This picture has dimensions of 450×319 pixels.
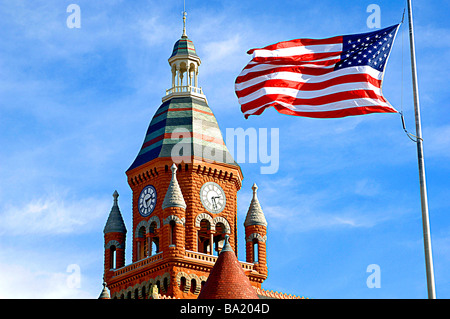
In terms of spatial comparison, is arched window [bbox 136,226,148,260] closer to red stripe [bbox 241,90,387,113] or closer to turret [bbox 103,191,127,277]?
turret [bbox 103,191,127,277]

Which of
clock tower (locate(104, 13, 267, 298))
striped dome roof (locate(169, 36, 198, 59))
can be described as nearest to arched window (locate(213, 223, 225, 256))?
clock tower (locate(104, 13, 267, 298))

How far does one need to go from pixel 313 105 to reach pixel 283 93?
139 centimetres

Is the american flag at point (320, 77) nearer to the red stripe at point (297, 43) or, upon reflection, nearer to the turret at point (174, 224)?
the red stripe at point (297, 43)

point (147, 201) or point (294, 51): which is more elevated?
point (147, 201)

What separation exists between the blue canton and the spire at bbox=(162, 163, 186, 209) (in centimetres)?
3835

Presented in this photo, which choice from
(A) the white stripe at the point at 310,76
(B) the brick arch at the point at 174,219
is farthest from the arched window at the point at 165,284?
(A) the white stripe at the point at 310,76

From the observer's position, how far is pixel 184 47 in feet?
297

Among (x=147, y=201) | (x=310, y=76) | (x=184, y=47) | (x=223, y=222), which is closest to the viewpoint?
(x=310, y=76)

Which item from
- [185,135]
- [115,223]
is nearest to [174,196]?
[185,135]

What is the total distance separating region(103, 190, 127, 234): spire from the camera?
279 ft

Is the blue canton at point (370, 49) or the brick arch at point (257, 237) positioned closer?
the blue canton at point (370, 49)

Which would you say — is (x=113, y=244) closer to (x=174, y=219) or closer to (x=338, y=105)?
(x=174, y=219)

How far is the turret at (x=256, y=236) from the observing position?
8288 cm

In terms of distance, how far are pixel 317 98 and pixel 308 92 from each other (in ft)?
2.03
